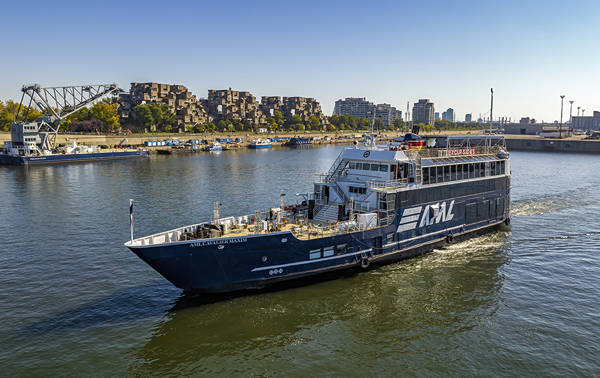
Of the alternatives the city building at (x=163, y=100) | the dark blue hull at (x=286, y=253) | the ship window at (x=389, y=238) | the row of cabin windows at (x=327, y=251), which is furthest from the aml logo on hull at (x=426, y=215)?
the city building at (x=163, y=100)

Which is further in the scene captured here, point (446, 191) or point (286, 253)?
point (446, 191)

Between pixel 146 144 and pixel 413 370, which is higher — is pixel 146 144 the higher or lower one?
the higher one

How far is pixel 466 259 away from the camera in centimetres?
3006

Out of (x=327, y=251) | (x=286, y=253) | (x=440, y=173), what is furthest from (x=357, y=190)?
(x=286, y=253)

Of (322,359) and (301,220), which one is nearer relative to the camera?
(322,359)

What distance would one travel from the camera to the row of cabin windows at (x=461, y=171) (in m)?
29.4

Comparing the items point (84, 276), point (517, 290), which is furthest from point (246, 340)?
point (517, 290)

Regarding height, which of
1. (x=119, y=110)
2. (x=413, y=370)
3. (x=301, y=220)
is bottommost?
(x=413, y=370)

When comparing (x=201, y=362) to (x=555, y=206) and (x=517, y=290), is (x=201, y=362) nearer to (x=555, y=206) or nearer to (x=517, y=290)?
(x=517, y=290)

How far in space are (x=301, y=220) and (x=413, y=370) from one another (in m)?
11.8

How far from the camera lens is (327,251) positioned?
24.3 meters

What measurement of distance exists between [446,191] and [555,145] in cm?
12879

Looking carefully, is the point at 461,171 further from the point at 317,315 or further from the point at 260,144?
the point at 260,144

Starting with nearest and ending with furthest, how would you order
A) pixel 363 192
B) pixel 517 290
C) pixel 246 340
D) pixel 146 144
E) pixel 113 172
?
pixel 246 340 → pixel 517 290 → pixel 363 192 → pixel 113 172 → pixel 146 144
